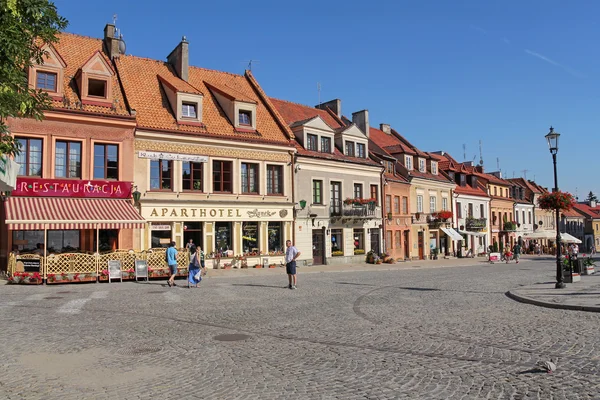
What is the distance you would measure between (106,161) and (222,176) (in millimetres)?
6438

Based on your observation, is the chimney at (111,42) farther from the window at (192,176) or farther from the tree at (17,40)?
the tree at (17,40)

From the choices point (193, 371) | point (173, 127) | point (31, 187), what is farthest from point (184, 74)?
point (193, 371)

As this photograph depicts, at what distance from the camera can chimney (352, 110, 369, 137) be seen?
40.8 meters

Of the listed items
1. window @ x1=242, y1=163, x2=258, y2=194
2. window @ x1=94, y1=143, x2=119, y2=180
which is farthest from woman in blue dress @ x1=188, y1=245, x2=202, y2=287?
window @ x1=242, y1=163, x2=258, y2=194

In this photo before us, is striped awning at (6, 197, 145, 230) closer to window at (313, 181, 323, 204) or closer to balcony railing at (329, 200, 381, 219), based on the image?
window at (313, 181, 323, 204)

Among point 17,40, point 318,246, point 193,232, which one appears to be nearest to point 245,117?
point 193,232

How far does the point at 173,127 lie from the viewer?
2753 cm

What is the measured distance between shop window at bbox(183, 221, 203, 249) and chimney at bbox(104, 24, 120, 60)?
414 inches

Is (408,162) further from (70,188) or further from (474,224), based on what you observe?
(70,188)

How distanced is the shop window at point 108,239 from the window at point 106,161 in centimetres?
263

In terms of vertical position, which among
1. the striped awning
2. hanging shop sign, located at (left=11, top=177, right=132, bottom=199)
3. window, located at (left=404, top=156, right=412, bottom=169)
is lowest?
the striped awning

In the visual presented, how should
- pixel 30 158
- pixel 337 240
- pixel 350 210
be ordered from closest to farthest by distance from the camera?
pixel 30 158 → pixel 350 210 → pixel 337 240

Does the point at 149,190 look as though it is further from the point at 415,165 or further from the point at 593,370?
the point at 415,165

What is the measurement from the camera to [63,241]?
2427cm
